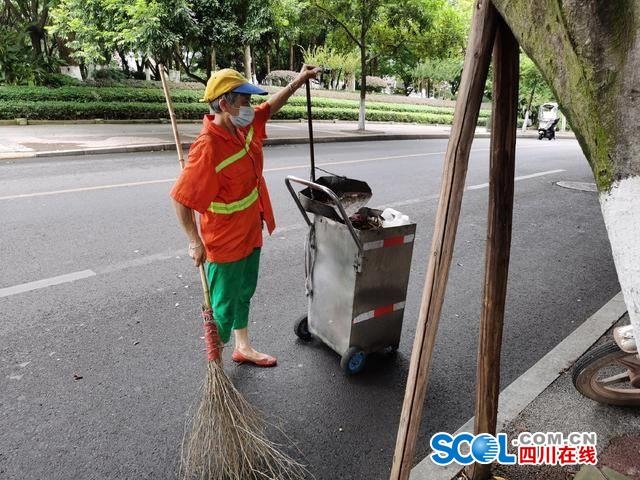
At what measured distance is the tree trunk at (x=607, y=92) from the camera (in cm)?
106

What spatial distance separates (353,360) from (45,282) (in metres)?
2.80

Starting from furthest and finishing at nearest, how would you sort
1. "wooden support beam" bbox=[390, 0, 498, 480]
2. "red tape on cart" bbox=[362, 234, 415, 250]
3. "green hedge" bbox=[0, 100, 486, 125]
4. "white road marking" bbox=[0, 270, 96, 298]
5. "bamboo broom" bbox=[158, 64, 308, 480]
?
"green hedge" bbox=[0, 100, 486, 125], "white road marking" bbox=[0, 270, 96, 298], "red tape on cart" bbox=[362, 234, 415, 250], "bamboo broom" bbox=[158, 64, 308, 480], "wooden support beam" bbox=[390, 0, 498, 480]

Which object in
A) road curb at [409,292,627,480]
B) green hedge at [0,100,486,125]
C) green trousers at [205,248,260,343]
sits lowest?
road curb at [409,292,627,480]

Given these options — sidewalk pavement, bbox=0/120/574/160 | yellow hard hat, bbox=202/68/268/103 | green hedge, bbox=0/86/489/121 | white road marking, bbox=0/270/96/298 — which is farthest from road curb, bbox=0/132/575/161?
green hedge, bbox=0/86/489/121

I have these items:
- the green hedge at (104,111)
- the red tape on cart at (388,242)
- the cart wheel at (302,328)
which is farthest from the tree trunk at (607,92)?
the green hedge at (104,111)

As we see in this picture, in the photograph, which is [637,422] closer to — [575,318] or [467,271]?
[575,318]

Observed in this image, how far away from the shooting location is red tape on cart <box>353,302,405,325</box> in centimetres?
292

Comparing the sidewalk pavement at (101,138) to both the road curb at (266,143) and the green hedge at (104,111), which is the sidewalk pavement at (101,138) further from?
the green hedge at (104,111)

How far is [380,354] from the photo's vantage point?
10.6 feet

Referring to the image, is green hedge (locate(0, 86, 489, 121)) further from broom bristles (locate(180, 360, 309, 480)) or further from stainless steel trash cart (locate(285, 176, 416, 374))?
broom bristles (locate(180, 360, 309, 480))

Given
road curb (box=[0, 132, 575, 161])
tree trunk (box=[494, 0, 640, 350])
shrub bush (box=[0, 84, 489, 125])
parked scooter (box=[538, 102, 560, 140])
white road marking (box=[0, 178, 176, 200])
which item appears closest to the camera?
tree trunk (box=[494, 0, 640, 350])

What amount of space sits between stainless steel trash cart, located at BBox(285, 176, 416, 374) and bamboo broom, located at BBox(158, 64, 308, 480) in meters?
0.78

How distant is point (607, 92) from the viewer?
1096mm

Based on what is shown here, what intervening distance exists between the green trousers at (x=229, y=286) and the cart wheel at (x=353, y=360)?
712mm
